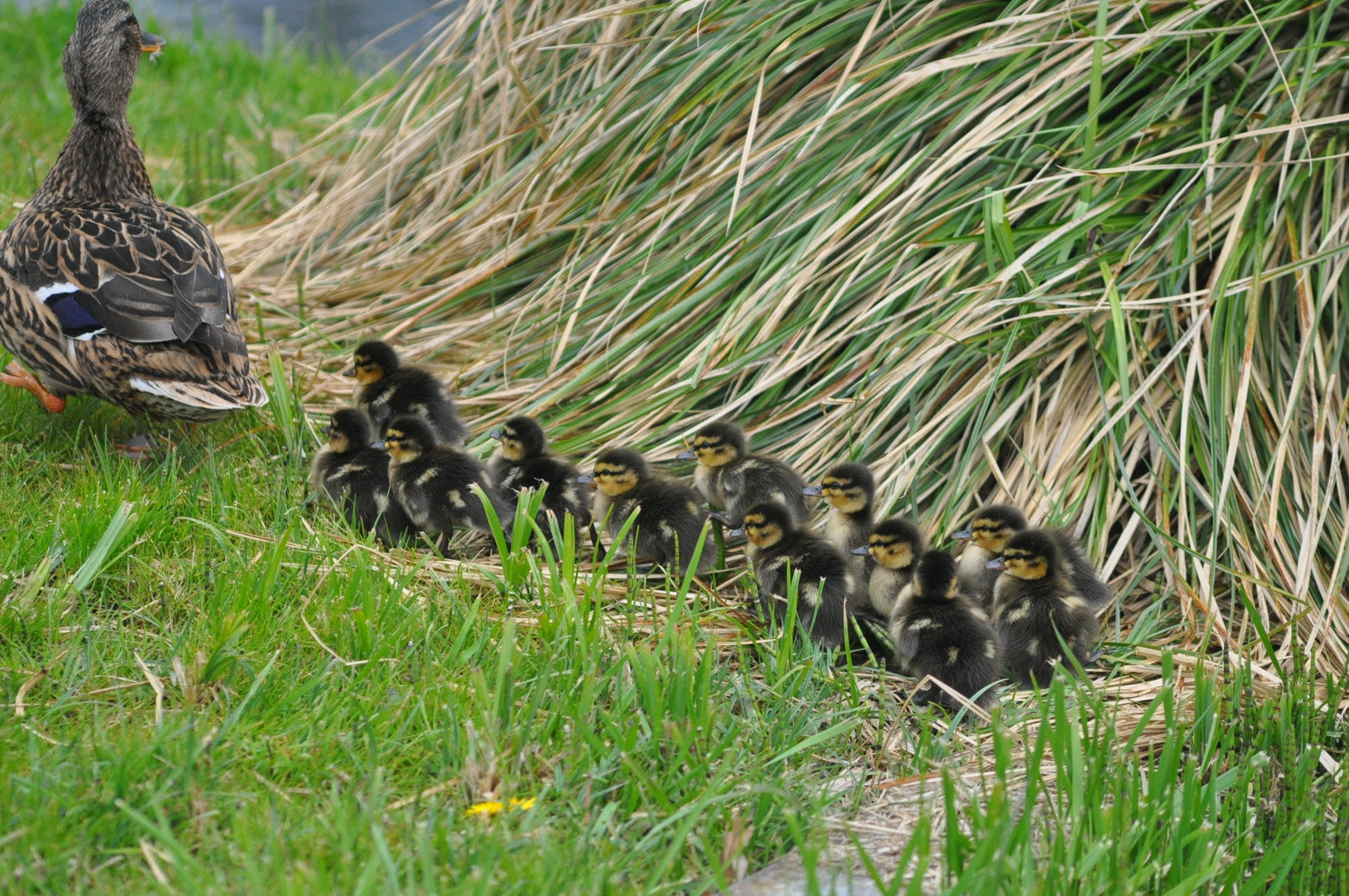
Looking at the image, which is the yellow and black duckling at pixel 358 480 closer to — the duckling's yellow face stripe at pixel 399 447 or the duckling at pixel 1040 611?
the duckling's yellow face stripe at pixel 399 447

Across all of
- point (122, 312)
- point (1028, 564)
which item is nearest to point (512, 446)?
point (122, 312)

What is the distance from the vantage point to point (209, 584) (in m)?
2.71

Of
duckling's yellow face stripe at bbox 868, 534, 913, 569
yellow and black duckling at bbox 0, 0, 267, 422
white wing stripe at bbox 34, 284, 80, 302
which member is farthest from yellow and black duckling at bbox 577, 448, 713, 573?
white wing stripe at bbox 34, 284, 80, 302

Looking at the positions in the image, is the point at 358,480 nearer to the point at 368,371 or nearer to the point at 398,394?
the point at 398,394

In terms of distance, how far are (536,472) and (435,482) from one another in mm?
275

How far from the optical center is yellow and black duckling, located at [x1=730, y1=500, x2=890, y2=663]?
112 inches

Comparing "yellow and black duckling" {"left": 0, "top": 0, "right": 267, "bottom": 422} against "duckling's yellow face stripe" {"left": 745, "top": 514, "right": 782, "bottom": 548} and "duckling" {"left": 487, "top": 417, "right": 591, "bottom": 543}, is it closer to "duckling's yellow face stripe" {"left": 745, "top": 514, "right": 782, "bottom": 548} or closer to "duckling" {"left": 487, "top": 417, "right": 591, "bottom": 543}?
"duckling" {"left": 487, "top": 417, "right": 591, "bottom": 543}

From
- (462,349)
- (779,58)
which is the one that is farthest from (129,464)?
(779,58)

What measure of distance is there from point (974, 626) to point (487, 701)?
3.50ft

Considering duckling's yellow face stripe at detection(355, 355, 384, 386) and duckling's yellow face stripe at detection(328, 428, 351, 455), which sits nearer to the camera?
duckling's yellow face stripe at detection(328, 428, 351, 455)

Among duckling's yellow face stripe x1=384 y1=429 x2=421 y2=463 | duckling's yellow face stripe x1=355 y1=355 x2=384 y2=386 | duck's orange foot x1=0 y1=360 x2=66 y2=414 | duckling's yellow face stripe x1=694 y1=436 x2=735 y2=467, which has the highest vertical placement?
duck's orange foot x1=0 y1=360 x2=66 y2=414

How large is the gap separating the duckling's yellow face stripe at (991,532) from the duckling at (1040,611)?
8cm

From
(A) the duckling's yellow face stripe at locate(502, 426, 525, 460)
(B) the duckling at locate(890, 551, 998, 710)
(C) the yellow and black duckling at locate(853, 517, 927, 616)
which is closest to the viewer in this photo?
(B) the duckling at locate(890, 551, 998, 710)

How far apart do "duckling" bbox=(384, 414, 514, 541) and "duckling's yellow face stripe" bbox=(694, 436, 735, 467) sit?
1.64 ft
